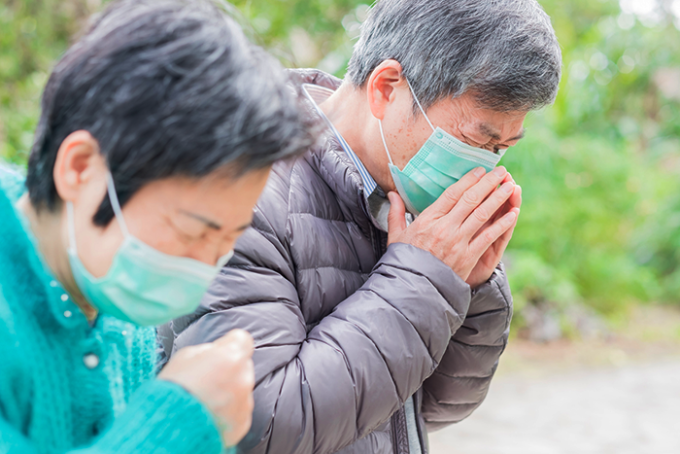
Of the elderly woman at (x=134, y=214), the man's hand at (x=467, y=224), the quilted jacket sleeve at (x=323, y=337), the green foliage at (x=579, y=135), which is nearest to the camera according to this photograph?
the elderly woman at (x=134, y=214)

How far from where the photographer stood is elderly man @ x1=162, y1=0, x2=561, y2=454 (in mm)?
1198

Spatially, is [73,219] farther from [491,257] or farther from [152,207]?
[491,257]

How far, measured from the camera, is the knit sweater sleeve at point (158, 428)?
0.85 metres

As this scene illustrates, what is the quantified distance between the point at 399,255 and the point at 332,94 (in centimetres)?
65

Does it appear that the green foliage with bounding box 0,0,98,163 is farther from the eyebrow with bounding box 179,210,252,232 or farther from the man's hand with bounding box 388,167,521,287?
the eyebrow with bounding box 179,210,252,232

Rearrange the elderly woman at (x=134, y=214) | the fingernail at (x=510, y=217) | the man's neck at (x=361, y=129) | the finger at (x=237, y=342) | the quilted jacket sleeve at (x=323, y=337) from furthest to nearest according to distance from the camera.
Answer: the man's neck at (x=361, y=129) < the fingernail at (x=510, y=217) < the quilted jacket sleeve at (x=323, y=337) < the finger at (x=237, y=342) < the elderly woman at (x=134, y=214)

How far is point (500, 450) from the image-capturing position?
4492 mm

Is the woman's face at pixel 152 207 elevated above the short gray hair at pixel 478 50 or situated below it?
below

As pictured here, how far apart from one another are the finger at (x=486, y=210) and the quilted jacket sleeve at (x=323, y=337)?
0.50 ft

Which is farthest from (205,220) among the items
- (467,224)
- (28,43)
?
(28,43)

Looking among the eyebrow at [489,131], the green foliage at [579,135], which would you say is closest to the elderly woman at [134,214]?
the green foliage at [579,135]

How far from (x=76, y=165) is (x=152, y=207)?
0.13m

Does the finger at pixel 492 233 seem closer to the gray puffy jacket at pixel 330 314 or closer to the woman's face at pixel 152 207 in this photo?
the gray puffy jacket at pixel 330 314

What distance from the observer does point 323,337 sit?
4.09ft
